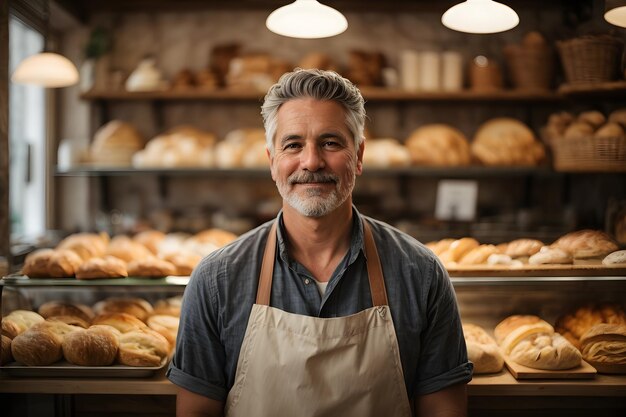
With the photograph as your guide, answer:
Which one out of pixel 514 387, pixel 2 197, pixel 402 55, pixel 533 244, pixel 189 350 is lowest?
pixel 514 387

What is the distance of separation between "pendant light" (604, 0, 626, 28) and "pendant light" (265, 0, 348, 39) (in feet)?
3.29

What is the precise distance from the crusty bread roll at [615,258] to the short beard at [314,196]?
1.03 meters

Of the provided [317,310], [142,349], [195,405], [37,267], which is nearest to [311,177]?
[317,310]

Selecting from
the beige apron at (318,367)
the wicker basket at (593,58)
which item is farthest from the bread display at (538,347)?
the wicker basket at (593,58)

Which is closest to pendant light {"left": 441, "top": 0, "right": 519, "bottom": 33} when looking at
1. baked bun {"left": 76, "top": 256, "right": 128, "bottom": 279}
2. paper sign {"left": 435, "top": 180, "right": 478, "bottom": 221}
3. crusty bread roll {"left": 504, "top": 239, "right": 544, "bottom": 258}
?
crusty bread roll {"left": 504, "top": 239, "right": 544, "bottom": 258}

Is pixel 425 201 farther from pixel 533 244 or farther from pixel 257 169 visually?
pixel 533 244

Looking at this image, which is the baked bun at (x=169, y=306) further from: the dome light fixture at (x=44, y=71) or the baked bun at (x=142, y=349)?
the dome light fixture at (x=44, y=71)

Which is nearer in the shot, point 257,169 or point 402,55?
point 257,169

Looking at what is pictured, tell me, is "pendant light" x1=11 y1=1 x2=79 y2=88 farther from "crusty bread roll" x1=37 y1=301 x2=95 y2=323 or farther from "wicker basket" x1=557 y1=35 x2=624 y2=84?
"wicker basket" x1=557 y1=35 x2=624 y2=84

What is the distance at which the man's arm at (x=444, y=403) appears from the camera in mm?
1802

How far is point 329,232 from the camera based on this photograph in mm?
1858

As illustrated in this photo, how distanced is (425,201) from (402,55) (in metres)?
1.08

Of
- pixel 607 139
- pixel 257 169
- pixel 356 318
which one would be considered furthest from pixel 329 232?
pixel 257 169

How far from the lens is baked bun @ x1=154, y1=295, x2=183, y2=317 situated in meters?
2.42
